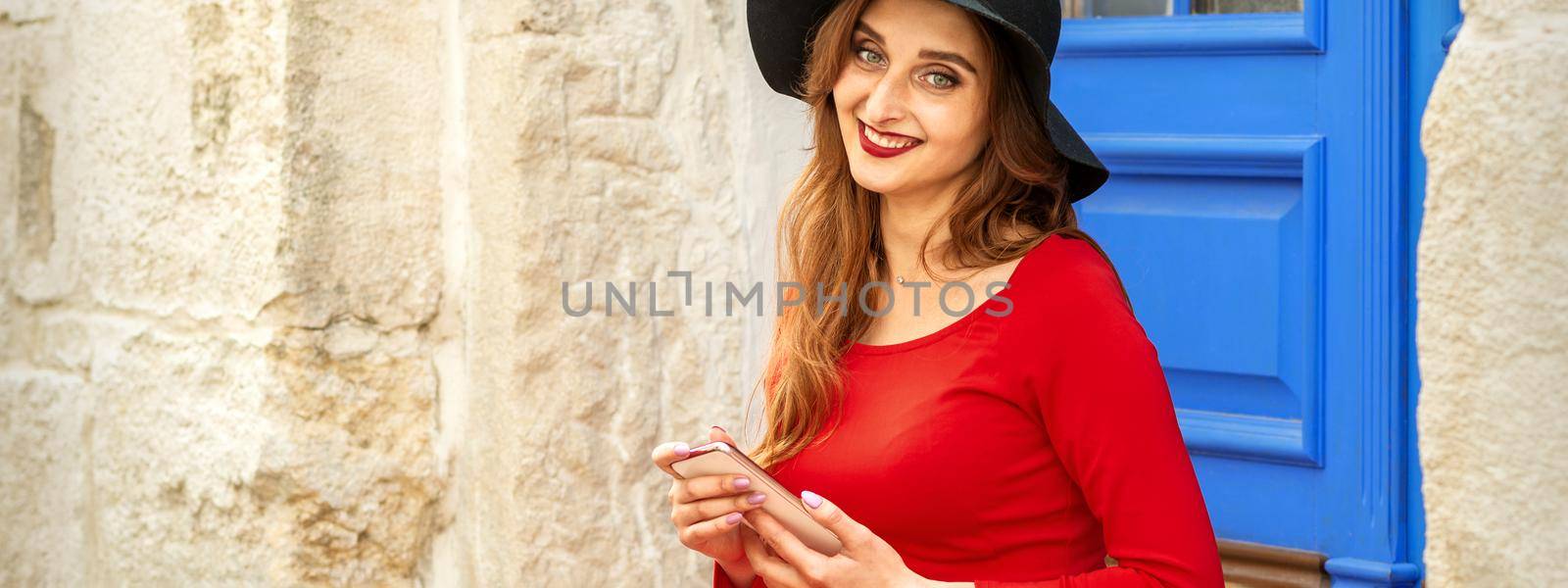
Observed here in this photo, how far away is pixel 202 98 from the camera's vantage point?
2312mm

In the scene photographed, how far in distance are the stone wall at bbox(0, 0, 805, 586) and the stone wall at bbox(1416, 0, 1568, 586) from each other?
4.09 ft

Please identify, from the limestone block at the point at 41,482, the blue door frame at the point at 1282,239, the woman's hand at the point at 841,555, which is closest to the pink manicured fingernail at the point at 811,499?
the woman's hand at the point at 841,555

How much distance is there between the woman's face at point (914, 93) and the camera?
164cm

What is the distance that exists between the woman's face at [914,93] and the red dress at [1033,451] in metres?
0.16

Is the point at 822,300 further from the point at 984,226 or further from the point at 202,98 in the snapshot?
the point at 202,98

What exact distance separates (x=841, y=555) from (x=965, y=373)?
9.7 inches

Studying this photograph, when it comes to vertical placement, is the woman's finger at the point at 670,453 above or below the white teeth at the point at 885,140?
below

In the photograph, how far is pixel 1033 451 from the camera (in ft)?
5.16

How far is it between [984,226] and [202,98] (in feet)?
4.45

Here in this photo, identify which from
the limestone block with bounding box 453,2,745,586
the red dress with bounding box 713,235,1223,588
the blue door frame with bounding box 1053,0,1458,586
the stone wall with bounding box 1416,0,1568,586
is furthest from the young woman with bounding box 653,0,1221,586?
the blue door frame with bounding box 1053,0,1458,586

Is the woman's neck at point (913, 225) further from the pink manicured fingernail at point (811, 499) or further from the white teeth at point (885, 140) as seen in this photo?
the pink manicured fingernail at point (811, 499)

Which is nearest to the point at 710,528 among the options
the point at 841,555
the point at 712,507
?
the point at 712,507

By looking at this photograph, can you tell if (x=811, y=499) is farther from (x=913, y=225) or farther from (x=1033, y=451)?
(x=913, y=225)

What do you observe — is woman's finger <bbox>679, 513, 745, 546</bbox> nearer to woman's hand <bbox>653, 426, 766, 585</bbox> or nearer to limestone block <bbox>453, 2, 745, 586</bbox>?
woman's hand <bbox>653, 426, 766, 585</bbox>
